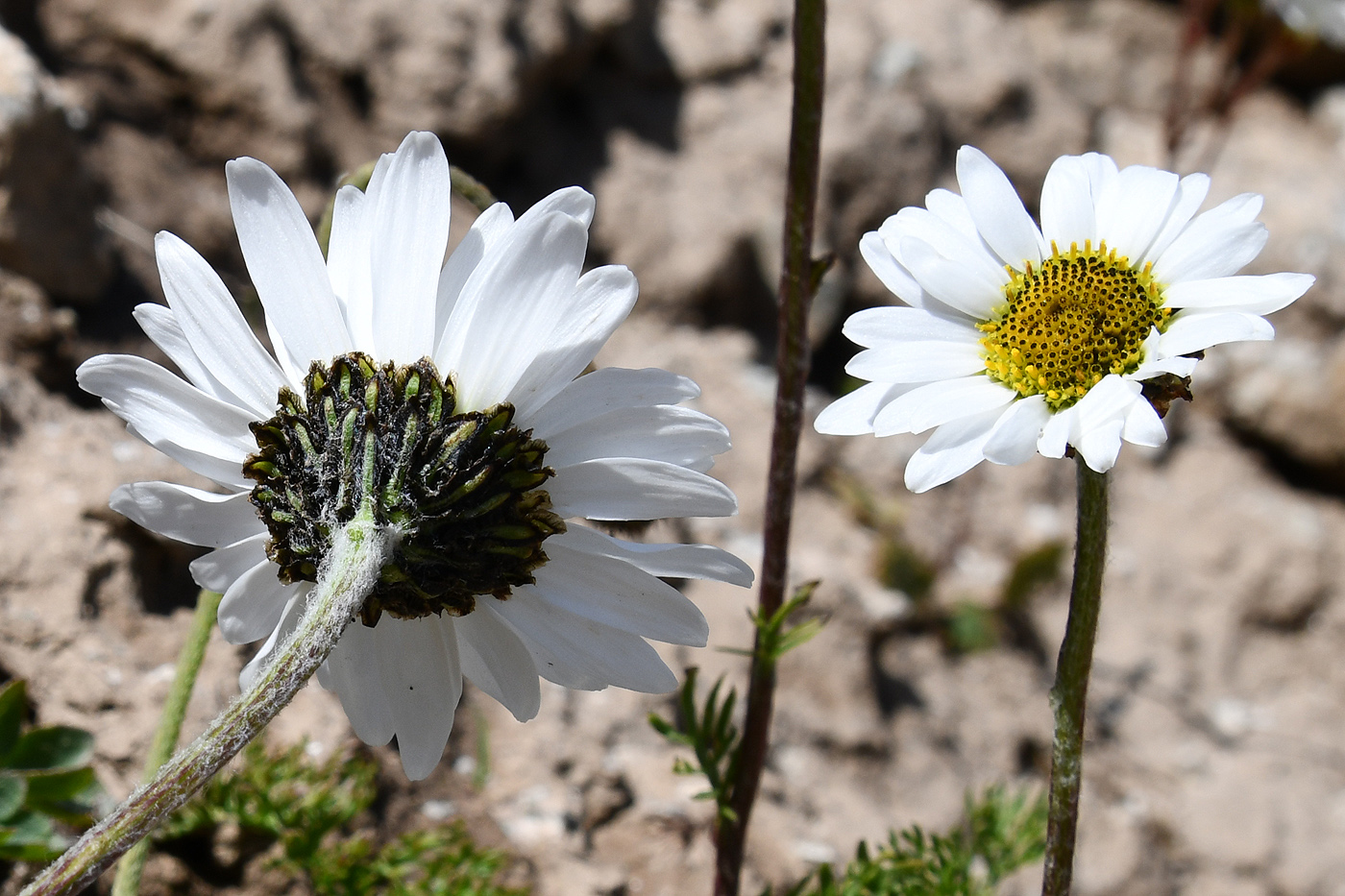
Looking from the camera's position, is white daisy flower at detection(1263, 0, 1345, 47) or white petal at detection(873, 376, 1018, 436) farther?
white daisy flower at detection(1263, 0, 1345, 47)

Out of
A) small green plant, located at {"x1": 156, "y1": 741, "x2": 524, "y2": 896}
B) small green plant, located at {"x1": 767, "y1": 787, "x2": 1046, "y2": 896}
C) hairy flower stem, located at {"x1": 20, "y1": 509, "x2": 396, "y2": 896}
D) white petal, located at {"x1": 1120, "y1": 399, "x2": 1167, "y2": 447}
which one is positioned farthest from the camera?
small green plant, located at {"x1": 156, "y1": 741, "x2": 524, "y2": 896}

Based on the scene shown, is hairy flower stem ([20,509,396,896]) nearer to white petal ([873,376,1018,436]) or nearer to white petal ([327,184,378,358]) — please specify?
white petal ([327,184,378,358])

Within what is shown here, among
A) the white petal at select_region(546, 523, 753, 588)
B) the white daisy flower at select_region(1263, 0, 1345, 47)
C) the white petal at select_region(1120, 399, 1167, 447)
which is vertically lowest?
the white petal at select_region(546, 523, 753, 588)

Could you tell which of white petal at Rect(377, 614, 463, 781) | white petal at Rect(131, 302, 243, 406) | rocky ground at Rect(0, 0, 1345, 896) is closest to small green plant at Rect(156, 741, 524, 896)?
rocky ground at Rect(0, 0, 1345, 896)

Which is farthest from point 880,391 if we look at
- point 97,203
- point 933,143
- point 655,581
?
point 933,143

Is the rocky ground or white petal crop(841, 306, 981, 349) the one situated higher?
the rocky ground

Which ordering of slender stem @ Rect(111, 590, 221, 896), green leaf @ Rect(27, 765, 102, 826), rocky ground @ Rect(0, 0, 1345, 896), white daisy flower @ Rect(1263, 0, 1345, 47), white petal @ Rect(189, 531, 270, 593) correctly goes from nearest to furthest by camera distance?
white petal @ Rect(189, 531, 270, 593)
slender stem @ Rect(111, 590, 221, 896)
green leaf @ Rect(27, 765, 102, 826)
rocky ground @ Rect(0, 0, 1345, 896)
white daisy flower @ Rect(1263, 0, 1345, 47)
